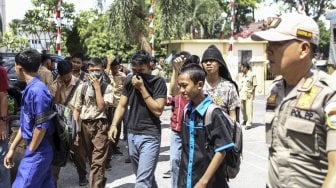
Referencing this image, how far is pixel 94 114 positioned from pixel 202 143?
2.63m

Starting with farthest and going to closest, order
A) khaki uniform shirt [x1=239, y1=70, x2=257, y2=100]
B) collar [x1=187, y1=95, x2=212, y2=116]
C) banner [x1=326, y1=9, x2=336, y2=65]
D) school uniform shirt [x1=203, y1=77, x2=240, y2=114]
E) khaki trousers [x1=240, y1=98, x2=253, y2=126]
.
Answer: banner [x1=326, y1=9, x2=336, y2=65]
khaki uniform shirt [x1=239, y1=70, x2=257, y2=100]
khaki trousers [x1=240, y1=98, x2=253, y2=126]
school uniform shirt [x1=203, y1=77, x2=240, y2=114]
collar [x1=187, y1=95, x2=212, y2=116]

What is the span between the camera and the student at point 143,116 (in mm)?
4316

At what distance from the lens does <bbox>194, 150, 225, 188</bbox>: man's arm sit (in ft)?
9.78

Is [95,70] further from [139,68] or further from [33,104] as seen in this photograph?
[33,104]

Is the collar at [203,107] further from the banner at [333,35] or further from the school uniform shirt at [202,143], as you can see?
the banner at [333,35]

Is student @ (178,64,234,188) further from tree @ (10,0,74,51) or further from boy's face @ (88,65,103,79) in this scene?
tree @ (10,0,74,51)

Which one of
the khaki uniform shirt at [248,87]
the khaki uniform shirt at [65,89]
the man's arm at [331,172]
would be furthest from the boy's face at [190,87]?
the khaki uniform shirt at [248,87]

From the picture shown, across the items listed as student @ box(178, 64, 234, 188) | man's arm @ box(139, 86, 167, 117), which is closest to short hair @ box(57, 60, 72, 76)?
man's arm @ box(139, 86, 167, 117)

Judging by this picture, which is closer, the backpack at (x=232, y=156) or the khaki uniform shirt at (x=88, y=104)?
the backpack at (x=232, y=156)

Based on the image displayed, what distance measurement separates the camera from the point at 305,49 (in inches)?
79.5

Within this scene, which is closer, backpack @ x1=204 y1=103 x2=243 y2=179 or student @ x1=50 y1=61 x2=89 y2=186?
backpack @ x1=204 y1=103 x2=243 y2=179

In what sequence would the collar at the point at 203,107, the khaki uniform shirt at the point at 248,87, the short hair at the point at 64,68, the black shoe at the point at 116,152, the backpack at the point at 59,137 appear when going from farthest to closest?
1. the khaki uniform shirt at the point at 248,87
2. the black shoe at the point at 116,152
3. the short hair at the point at 64,68
4. the backpack at the point at 59,137
5. the collar at the point at 203,107

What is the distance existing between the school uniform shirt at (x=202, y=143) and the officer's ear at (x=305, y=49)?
112 centimetres

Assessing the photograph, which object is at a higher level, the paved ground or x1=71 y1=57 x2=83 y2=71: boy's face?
x1=71 y1=57 x2=83 y2=71: boy's face
